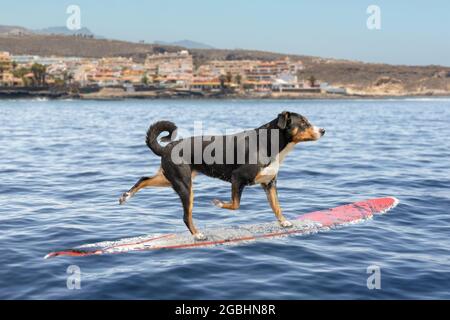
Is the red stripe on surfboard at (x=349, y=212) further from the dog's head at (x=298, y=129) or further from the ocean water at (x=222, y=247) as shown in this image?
the dog's head at (x=298, y=129)

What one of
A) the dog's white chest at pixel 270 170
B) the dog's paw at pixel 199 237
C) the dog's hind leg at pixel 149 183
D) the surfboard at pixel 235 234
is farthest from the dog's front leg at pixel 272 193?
the dog's hind leg at pixel 149 183

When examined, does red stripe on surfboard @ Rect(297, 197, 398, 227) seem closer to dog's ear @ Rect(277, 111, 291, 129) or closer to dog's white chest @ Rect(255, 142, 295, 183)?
dog's white chest @ Rect(255, 142, 295, 183)

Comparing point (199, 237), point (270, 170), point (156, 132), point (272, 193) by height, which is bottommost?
point (199, 237)

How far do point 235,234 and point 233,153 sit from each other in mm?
1888

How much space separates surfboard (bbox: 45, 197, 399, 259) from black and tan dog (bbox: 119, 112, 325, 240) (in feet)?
2.51

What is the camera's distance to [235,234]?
35.7 feet

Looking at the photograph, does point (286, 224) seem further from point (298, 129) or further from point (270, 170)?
point (298, 129)

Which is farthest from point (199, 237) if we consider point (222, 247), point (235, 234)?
point (235, 234)

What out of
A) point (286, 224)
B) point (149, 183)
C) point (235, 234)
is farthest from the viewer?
point (286, 224)

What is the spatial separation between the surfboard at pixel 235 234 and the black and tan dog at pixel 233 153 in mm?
764

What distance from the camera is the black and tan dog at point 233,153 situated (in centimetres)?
953

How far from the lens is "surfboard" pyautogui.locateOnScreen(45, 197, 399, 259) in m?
9.96

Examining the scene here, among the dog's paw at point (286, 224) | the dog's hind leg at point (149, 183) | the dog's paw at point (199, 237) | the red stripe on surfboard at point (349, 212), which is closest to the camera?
the dog's hind leg at point (149, 183)

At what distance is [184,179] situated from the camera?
9516 millimetres
